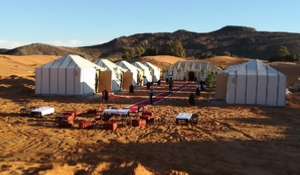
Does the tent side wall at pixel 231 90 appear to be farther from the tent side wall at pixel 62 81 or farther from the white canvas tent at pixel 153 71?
the white canvas tent at pixel 153 71

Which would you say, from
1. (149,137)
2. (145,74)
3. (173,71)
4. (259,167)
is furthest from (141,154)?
(173,71)

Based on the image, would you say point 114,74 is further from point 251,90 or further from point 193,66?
point 193,66

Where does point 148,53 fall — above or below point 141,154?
above

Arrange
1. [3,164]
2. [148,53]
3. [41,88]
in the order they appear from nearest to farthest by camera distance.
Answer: [3,164]
[41,88]
[148,53]

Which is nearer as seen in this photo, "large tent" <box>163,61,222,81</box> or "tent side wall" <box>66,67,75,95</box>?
"tent side wall" <box>66,67,75,95</box>

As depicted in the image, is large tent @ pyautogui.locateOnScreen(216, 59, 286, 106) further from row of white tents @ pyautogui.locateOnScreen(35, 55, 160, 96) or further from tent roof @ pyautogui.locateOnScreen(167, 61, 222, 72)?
tent roof @ pyautogui.locateOnScreen(167, 61, 222, 72)

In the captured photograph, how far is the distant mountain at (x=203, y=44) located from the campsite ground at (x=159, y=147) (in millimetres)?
89392

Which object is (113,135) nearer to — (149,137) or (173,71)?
(149,137)

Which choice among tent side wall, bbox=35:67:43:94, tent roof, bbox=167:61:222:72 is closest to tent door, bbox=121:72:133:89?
tent side wall, bbox=35:67:43:94

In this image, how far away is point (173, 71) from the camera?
51.2 meters

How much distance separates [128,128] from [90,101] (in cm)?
852

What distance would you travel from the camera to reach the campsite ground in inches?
301

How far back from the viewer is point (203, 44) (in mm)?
127562

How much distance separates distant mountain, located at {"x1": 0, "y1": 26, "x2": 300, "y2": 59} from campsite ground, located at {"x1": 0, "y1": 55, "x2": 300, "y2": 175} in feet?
293
